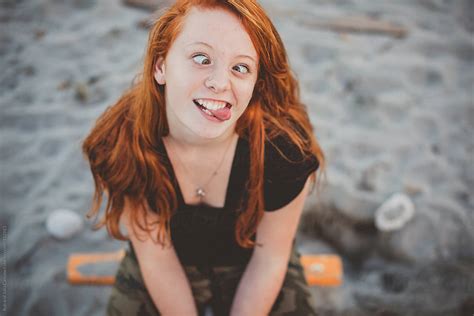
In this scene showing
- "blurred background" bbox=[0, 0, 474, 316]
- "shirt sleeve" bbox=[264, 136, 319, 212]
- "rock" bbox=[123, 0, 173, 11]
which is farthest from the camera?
"rock" bbox=[123, 0, 173, 11]

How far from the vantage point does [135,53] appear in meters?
2.83

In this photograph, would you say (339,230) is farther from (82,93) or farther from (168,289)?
(82,93)

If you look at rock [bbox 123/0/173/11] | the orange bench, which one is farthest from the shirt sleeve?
rock [bbox 123/0/173/11]

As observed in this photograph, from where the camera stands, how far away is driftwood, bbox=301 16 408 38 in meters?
2.96

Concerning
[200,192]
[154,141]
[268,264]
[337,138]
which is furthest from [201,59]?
[337,138]

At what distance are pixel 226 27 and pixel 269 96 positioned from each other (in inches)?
12.6

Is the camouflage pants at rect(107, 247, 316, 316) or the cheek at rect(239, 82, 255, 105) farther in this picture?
the camouflage pants at rect(107, 247, 316, 316)

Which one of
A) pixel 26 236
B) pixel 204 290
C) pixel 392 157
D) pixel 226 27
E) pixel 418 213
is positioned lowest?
pixel 26 236

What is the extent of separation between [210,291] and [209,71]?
0.86 metres

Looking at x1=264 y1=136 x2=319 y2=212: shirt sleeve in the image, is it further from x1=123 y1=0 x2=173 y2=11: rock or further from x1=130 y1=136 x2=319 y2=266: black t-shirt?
x1=123 y1=0 x2=173 y2=11: rock

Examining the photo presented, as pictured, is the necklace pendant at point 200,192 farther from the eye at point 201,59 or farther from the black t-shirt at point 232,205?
the eye at point 201,59

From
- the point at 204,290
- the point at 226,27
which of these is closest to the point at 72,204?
the point at 204,290

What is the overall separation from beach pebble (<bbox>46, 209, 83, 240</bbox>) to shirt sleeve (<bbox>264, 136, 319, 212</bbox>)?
112 centimetres

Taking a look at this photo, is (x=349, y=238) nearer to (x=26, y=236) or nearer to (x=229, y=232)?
(x=229, y=232)
